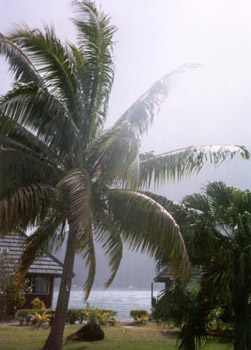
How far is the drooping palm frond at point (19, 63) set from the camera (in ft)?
33.9

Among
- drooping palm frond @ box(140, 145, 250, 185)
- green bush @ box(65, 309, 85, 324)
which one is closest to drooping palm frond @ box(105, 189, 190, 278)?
drooping palm frond @ box(140, 145, 250, 185)

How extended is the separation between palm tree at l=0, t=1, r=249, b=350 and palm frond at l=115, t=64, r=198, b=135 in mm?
25

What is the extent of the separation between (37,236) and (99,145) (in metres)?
2.71

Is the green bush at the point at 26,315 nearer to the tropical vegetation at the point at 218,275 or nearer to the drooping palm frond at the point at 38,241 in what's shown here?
the drooping palm frond at the point at 38,241

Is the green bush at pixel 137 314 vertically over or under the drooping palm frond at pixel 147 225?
under

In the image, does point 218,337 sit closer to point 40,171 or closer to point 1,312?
point 40,171

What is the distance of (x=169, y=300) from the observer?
31.9 feet

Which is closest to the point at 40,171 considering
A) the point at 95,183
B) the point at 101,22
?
the point at 95,183

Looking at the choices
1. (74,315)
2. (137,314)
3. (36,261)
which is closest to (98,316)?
(74,315)

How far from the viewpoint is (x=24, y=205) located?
899 cm

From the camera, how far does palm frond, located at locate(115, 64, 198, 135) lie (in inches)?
424

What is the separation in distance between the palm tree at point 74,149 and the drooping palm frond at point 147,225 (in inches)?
1.0

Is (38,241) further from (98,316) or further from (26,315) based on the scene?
(26,315)

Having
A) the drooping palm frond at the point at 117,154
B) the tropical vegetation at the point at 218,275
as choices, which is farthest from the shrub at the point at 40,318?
the drooping palm frond at the point at 117,154
